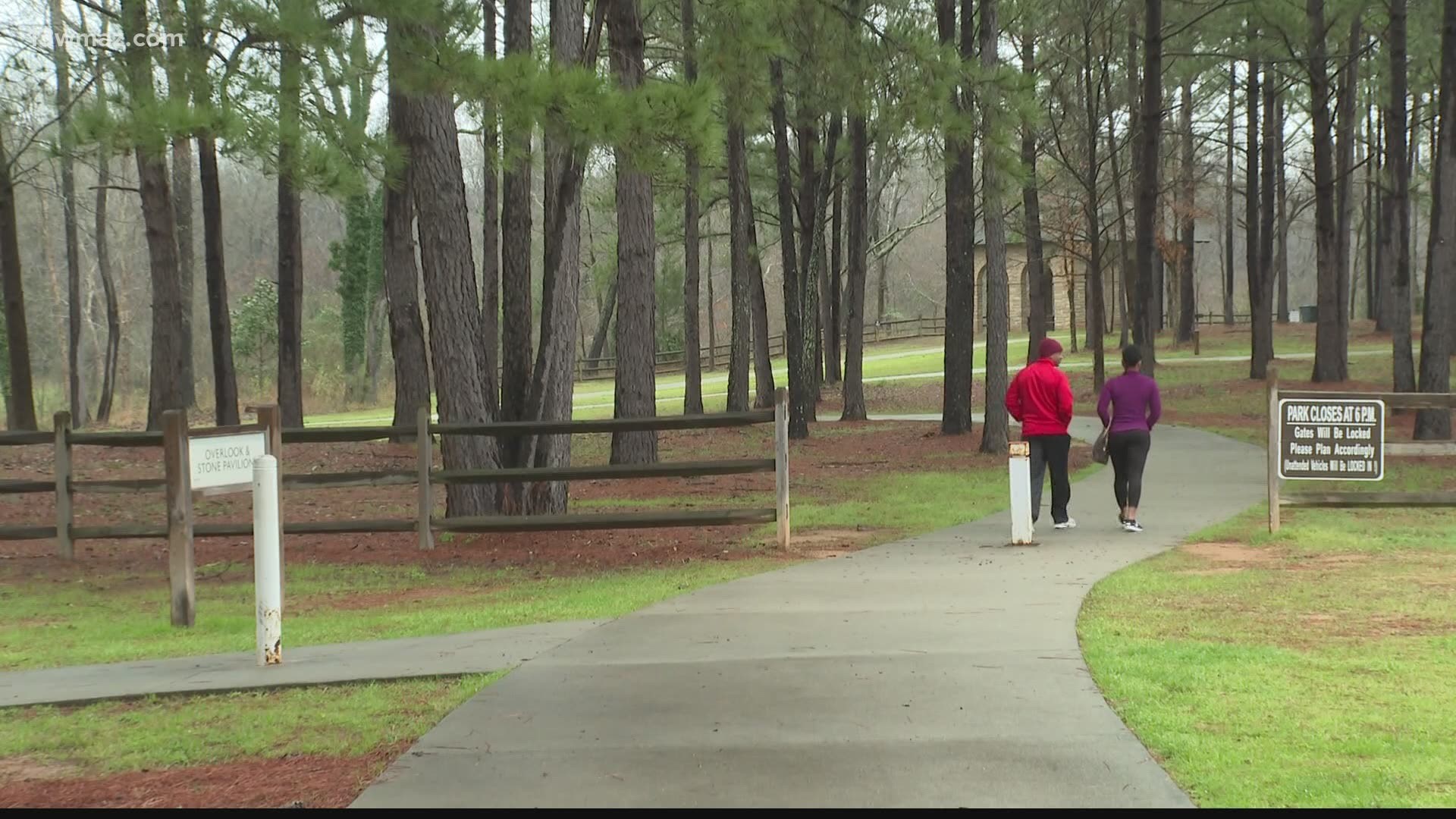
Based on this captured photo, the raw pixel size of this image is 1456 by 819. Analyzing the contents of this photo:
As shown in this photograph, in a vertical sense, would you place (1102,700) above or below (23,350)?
below

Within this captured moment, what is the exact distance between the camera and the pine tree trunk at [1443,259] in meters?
21.4

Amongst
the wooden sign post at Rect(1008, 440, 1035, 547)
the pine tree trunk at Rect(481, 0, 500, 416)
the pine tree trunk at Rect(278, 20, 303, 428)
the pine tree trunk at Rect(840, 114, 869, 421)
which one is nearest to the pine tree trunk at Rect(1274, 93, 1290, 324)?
the pine tree trunk at Rect(840, 114, 869, 421)

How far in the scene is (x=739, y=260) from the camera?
Result: 29141 millimetres

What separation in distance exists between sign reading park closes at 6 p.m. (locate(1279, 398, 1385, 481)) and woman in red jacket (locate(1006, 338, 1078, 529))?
6.97ft

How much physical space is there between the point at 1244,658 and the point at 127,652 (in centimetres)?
719

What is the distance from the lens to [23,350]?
2566cm

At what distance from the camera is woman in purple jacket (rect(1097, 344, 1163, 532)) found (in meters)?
13.8

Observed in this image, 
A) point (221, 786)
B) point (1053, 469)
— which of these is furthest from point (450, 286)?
point (221, 786)

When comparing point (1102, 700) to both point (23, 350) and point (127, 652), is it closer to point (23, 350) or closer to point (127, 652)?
point (127, 652)

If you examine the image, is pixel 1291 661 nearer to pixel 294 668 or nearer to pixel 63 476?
pixel 294 668

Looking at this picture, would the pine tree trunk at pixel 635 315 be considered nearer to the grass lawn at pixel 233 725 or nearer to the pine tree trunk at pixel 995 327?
the pine tree trunk at pixel 995 327

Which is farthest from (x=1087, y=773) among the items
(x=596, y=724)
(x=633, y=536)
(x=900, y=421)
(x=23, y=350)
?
(x=900, y=421)

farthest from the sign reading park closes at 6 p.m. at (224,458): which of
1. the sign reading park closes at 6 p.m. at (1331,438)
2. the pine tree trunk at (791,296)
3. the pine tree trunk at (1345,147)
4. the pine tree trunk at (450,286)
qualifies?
the pine tree trunk at (1345,147)

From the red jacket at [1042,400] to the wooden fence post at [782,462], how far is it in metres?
2.37
